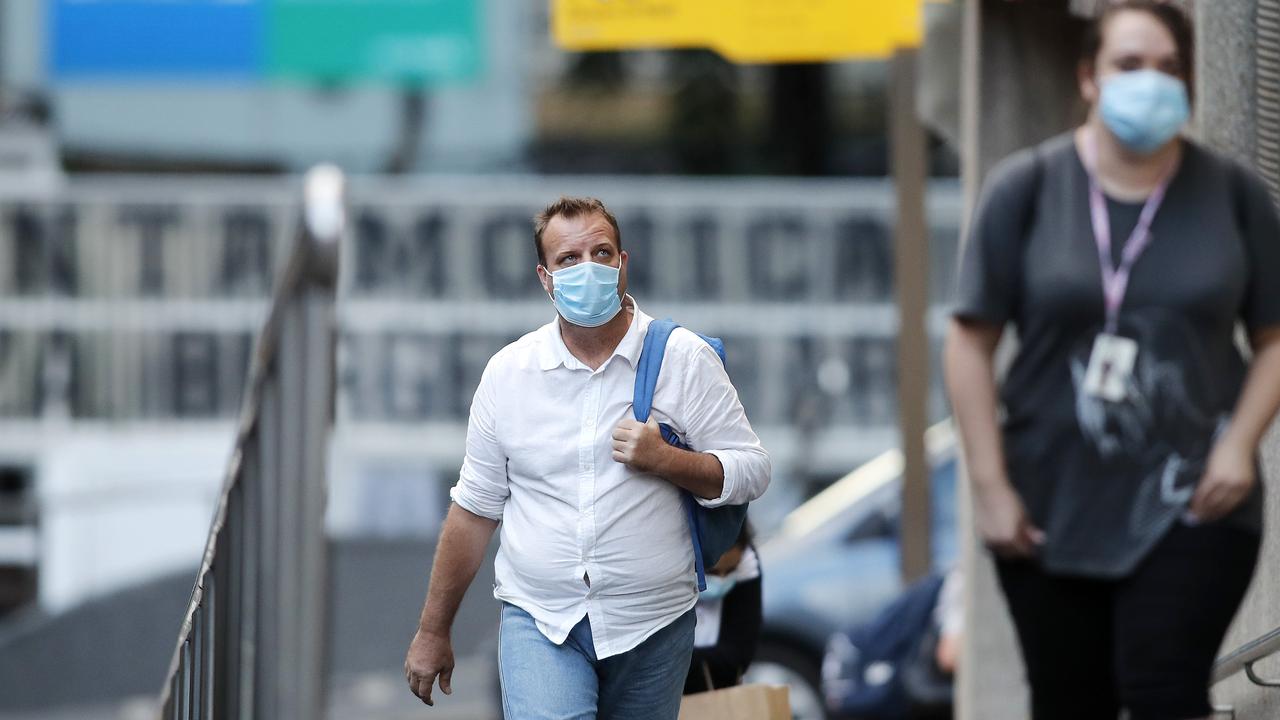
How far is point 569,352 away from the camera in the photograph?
338 centimetres

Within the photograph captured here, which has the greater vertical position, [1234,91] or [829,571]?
[1234,91]

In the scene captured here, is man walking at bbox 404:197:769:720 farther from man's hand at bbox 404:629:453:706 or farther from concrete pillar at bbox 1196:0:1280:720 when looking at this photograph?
concrete pillar at bbox 1196:0:1280:720

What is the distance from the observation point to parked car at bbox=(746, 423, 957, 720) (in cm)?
966

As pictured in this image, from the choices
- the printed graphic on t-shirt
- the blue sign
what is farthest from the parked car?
the blue sign

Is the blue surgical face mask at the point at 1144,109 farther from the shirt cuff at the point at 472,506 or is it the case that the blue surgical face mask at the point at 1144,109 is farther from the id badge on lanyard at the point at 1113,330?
the shirt cuff at the point at 472,506

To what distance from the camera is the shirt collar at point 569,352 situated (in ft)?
11.0

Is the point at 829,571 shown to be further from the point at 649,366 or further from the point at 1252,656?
the point at 649,366

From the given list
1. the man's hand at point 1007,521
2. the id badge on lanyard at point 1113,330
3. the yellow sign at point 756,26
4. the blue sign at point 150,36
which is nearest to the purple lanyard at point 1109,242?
the id badge on lanyard at point 1113,330

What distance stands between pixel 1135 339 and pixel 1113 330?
4cm

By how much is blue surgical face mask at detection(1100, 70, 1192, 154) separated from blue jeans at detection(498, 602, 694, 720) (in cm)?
105

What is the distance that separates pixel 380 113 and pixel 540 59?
1491 millimetres

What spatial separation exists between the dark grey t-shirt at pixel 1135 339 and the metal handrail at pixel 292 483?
2.56 m

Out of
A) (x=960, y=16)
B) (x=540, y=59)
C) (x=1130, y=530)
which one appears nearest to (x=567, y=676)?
(x=1130, y=530)

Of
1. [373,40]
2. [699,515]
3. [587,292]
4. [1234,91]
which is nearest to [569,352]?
[587,292]
